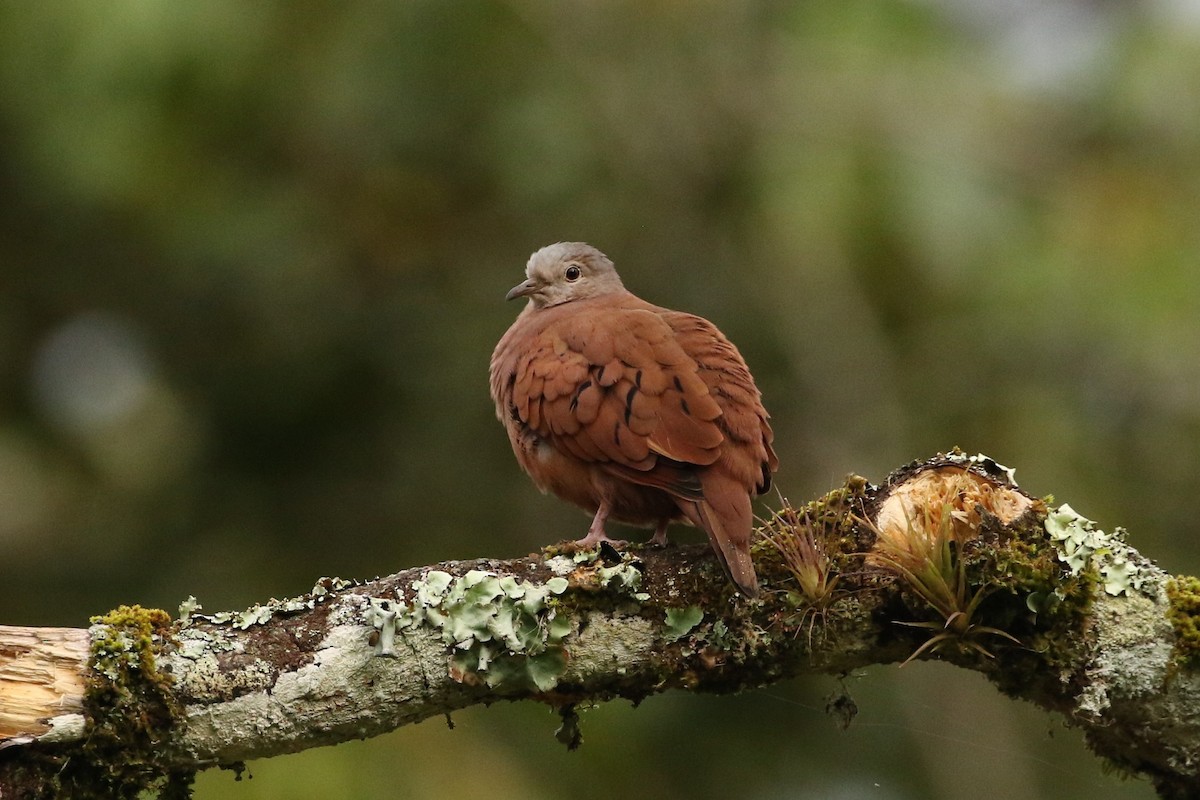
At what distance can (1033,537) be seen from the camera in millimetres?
3547

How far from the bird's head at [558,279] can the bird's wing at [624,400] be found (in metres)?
1.27

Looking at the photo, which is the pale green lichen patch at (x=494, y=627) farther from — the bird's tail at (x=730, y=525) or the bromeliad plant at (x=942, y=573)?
the bromeliad plant at (x=942, y=573)

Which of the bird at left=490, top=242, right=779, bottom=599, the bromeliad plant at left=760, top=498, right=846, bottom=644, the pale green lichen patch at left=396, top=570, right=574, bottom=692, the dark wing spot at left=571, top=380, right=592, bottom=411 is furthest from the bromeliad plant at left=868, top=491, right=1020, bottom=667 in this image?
the dark wing spot at left=571, top=380, right=592, bottom=411

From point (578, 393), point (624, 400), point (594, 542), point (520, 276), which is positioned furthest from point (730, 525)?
point (520, 276)

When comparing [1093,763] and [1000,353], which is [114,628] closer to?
[1000,353]

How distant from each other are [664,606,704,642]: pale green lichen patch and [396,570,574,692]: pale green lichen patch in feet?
0.76

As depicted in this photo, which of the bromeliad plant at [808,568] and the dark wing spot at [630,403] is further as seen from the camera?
the dark wing spot at [630,403]

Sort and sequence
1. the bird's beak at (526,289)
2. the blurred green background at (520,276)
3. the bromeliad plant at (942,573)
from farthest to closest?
the blurred green background at (520,276), the bird's beak at (526,289), the bromeliad plant at (942,573)

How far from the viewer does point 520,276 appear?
877cm

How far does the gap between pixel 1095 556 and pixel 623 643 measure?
1092 mm

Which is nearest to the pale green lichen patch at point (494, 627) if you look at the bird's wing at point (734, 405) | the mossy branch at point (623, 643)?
the mossy branch at point (623, 643)

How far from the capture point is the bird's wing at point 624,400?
434cm

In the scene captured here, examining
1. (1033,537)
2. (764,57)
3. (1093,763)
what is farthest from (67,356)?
(1033,537)

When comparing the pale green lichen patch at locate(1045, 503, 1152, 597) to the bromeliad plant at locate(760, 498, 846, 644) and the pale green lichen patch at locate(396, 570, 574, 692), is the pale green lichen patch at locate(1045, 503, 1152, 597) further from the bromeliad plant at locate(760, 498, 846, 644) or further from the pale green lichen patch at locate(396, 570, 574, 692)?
the pale green lichen patch at locate(396, 570, 574, 692)
